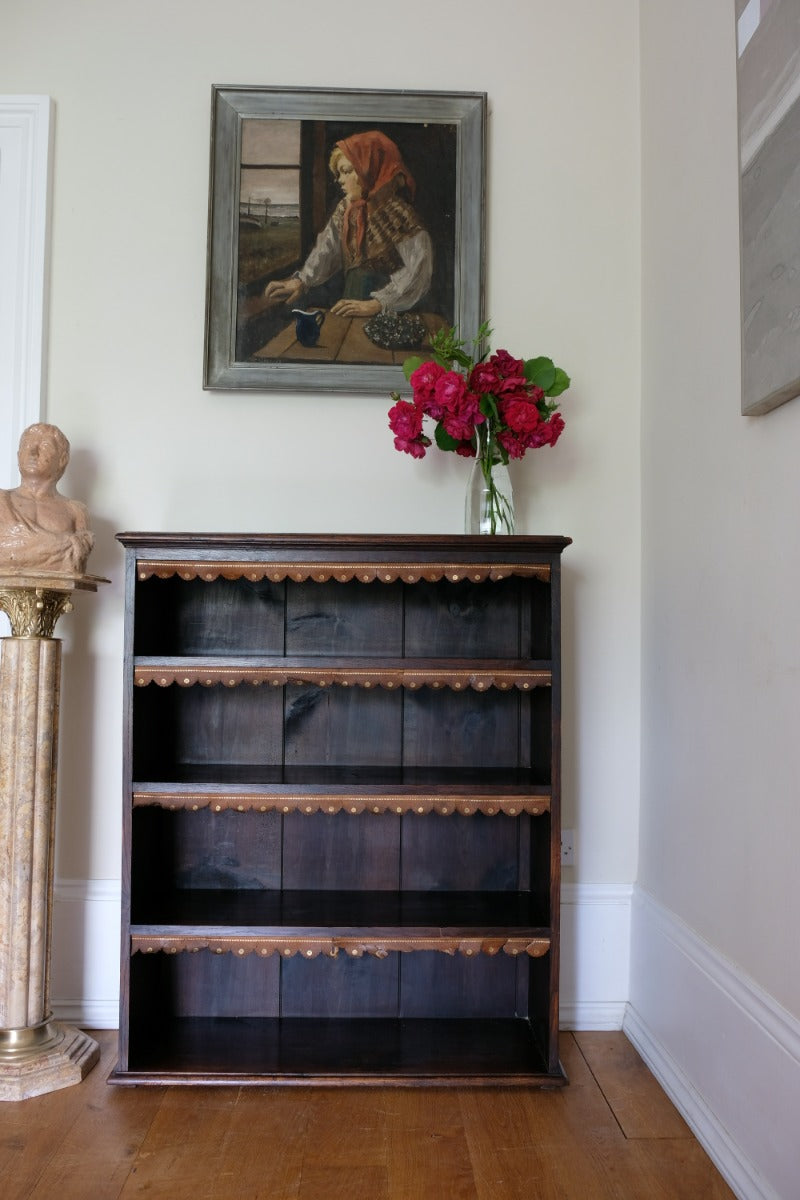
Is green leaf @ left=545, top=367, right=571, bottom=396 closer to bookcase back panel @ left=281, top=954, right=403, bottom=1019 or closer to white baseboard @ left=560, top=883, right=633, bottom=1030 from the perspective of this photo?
white baseboard @ left=560, top=883, right=633, bottom=1030

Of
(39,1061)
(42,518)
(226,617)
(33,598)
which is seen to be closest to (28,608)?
(33,598)

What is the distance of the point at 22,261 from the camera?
237cm

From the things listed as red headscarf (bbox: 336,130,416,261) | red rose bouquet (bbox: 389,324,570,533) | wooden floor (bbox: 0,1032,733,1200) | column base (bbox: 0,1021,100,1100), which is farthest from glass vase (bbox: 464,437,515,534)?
column base (bbox: 0,1021,100,1100)

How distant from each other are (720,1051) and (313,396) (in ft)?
5.76

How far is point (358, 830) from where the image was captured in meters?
2.25

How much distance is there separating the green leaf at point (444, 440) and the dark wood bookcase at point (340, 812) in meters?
0.34

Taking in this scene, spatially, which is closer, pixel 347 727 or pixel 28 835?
pixel 28 835

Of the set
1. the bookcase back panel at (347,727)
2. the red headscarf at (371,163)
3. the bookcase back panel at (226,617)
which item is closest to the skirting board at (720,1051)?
the bookcase back panel at (347,727)

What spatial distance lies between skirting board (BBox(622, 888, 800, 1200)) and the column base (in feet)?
4.24

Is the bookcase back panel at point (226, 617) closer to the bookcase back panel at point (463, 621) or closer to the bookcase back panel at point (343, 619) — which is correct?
the bookcase back panel at point (343, 619)

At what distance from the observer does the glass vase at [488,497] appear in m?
2.16

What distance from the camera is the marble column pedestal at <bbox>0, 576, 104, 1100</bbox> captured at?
1.96m

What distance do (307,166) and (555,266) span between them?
2.33 feet

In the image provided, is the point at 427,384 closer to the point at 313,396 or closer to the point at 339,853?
the point at 313,396
